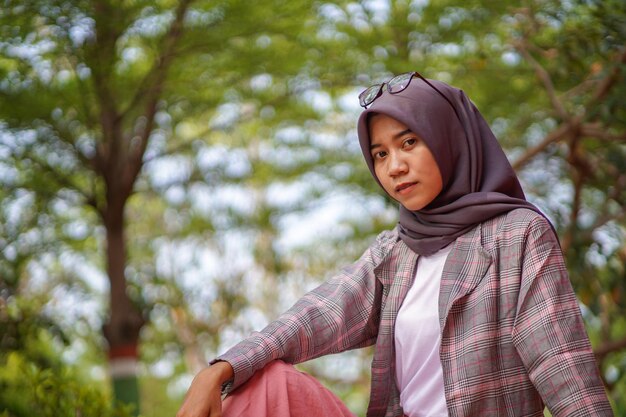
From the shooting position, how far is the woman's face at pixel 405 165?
1960 millimetres

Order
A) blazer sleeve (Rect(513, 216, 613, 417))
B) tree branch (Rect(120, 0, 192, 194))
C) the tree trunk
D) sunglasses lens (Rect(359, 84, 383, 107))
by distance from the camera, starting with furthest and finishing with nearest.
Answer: the tree trunk
tree branch (Rect(120, 0, 192, 194))
sunglasses lens (Rect(359, 84, 383, 107))
blazer sleeve (Rect(513, 216, 613, 417))

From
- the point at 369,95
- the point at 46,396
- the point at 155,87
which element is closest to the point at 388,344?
the point at 369,95

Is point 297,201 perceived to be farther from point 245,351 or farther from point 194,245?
point 245,351

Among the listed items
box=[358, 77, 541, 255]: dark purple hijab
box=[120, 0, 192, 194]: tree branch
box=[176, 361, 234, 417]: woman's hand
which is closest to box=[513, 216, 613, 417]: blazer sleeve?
box=[358, 77, 541, 255]: dark purple hijab

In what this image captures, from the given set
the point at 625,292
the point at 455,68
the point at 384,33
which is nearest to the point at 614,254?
the point at 625,292

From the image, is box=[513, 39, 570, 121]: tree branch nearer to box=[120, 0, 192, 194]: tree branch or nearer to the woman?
the woman

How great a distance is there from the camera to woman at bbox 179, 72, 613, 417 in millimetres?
1764

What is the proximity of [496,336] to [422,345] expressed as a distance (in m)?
0.18

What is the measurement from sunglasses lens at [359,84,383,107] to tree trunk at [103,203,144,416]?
4164mm

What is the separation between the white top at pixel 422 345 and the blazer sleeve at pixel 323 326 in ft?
0.42

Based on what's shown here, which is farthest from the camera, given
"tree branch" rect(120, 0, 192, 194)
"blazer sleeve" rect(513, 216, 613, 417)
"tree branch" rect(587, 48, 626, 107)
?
"tree branch" rect(120, 0, 192, 194)

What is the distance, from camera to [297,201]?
8.34 meters

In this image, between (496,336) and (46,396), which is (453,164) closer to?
(496,336)

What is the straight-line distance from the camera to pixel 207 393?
1752 millimetres
